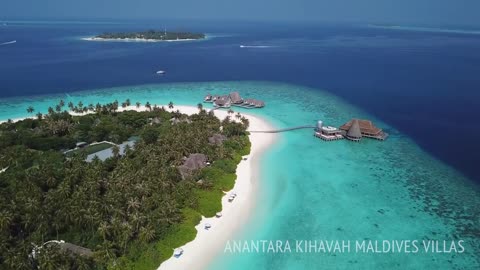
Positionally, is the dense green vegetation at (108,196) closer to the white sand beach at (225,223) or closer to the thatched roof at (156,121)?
the white sand beach at (225,223)

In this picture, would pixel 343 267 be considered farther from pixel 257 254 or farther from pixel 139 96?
pixel 139 96

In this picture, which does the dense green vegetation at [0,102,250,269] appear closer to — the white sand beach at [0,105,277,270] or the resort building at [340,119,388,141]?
the white sand beach at [0,105,277,270]

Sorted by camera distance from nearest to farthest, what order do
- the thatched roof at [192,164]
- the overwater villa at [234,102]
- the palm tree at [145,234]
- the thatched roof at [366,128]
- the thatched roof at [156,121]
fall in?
1. the palm tree at [145,234]
2. the thatched roof at [192,164]
3. the thatched roof at [366,128]
4. the thatched roof at [156,121]
5. the overwater villa at [234,102]

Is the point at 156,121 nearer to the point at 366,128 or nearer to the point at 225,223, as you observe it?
the point at 225,223

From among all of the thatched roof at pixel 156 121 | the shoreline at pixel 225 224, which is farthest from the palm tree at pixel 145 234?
the thatched roof at pixel 156 121

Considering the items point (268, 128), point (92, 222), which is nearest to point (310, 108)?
point (268, 128)

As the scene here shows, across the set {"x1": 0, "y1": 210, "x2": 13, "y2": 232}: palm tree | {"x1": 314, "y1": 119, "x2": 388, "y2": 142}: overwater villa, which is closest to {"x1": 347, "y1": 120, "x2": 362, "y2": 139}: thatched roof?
{"x1": 314, "y1": 119, "x2": 388, "y2": 142}: overwater villa

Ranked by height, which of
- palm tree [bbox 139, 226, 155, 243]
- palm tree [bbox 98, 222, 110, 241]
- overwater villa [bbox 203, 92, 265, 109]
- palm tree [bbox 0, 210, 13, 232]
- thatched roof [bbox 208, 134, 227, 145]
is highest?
overwater villa [bbox 203, 92, 265, 109]

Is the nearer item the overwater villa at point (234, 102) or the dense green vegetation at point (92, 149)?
the dense green vegetation at point (92, 149)
